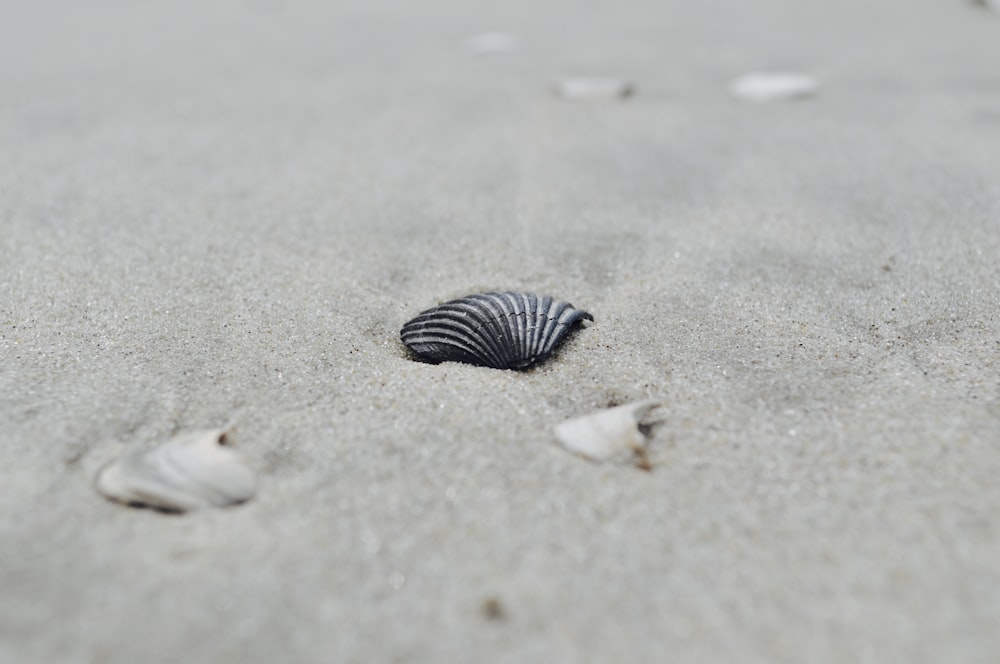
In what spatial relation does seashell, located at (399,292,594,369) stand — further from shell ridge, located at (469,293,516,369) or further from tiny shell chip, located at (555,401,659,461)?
tiny shell chip, located at (555,401,659,461)

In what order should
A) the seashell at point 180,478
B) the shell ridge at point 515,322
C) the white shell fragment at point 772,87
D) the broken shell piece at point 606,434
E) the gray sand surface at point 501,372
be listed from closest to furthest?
the gray sand surface at point 501,372, the seashell at point 180,478, the broken shell piece at point 606,434, the shell ridge at point 515,322, the white shell fragment at point 772,87

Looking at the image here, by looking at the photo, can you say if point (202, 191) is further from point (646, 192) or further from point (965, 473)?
point (965, 473)

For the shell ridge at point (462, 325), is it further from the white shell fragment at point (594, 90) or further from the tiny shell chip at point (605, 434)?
the white shell fragment at point (594, 90)

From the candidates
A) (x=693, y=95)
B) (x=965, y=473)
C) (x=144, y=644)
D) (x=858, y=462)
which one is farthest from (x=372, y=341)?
(x=693, y=95)

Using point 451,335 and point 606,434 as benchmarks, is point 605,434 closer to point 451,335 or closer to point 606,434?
point 606,434

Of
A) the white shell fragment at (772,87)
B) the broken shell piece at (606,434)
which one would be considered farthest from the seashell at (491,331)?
the white shell fragment at (772,87)

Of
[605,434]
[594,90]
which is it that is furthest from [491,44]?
[605,434]
